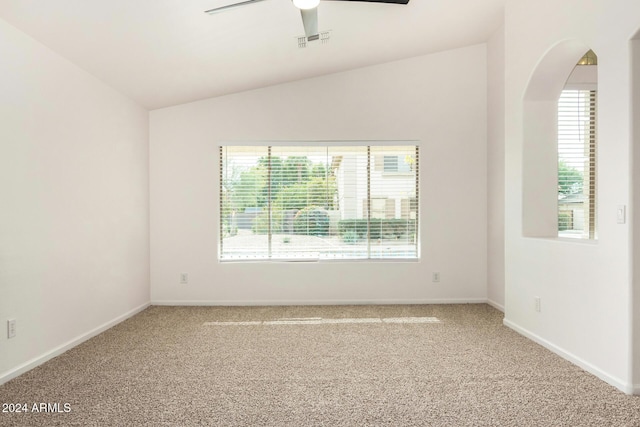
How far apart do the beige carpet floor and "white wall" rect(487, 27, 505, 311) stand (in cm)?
95

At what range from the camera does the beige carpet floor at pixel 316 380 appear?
240cm

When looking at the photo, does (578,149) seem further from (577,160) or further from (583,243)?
(583,243)

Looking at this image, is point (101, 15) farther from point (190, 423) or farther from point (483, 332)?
point (483, 332)

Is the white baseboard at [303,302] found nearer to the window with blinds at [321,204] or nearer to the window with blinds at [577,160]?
the window with blinds at [321,204]

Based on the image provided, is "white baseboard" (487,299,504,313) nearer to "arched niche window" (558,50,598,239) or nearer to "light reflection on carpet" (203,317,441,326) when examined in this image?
"light reflection on carpet" (203,317,441,326)

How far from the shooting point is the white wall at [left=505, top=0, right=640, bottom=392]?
2.77m

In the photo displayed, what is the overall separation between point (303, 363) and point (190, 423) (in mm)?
1102

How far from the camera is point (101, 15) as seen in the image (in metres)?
2.89

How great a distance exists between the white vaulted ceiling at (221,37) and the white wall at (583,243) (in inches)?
36.0

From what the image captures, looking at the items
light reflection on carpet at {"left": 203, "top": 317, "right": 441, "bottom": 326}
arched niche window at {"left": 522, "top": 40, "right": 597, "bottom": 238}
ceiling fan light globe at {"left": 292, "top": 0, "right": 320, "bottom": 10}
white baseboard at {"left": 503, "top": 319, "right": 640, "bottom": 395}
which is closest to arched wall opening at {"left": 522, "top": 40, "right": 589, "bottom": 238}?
arched niche window at {"left": 522, "top": 40, "right": 597, "bottom": 238}

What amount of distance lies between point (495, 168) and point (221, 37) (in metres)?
3.47

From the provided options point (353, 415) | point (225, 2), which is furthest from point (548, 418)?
point (225, 2)

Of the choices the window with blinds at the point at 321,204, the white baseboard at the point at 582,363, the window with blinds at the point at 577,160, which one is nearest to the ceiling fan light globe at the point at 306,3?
the window with blinds at the point at 321,204

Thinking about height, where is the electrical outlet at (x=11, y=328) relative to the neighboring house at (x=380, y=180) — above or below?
below
